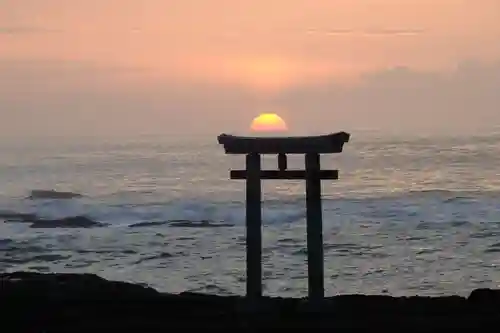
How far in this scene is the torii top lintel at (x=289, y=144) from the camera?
8352 mm

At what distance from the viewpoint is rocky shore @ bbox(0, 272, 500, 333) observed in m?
8.28

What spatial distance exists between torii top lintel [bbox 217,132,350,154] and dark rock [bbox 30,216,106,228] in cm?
2305

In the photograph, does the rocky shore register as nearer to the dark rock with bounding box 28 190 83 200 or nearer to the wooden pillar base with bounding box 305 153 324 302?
the wooden pillar base with bounding box 305 153 324 302

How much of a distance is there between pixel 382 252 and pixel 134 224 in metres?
13.1

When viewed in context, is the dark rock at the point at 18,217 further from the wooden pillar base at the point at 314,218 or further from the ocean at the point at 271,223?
the wooden pillar base at the point at 314,218

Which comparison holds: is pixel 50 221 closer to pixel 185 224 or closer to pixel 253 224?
pixel 185 224

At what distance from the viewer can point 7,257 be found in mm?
21266

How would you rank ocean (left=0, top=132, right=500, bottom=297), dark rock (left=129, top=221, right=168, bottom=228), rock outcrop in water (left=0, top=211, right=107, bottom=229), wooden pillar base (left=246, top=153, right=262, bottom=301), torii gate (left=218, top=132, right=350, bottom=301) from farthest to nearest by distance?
1. rock outcrop in water (left=0, top=211, right=107, bottom=229)
2. dark rock (left=129, top=221, right=168, bottom=228)
3. ocean (left=0, top=132, right=500, bottom=297)
4. wooden pillar base (left=246, top=153, right=262, bottom=301)
5. torii gate (left=218, top=132, right=350, bottom=301)

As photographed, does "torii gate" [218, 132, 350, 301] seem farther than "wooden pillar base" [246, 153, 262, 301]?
No

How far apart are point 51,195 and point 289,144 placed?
4095 cm

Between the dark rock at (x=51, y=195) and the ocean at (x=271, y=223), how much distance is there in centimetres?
70

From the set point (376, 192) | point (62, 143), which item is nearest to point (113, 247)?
point (376, 192)

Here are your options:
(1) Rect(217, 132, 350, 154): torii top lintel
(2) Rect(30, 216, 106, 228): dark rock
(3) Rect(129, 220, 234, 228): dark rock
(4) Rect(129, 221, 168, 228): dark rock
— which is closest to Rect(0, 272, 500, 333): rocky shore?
(1) Rect(217, 132, 350, 154): torii top lintel

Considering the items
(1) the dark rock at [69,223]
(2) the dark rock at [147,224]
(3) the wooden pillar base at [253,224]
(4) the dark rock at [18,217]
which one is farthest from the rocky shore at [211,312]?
(4) the dark rock at [18,217]
